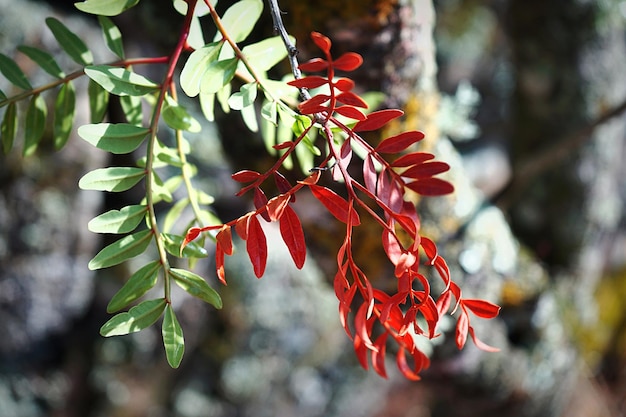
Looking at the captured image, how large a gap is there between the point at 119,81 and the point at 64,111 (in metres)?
0.15

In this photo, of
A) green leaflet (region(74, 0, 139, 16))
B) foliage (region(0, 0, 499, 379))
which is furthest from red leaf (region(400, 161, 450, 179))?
green leaflet (region(74, 0, 139, 16))

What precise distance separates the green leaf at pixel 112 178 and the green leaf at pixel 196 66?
78 millimetres

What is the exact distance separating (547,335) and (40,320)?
1148 mm

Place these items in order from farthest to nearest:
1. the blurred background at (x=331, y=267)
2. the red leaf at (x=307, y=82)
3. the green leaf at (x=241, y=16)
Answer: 1. the blurred background at (x=331, y=267)
2. the green leaf at (x=241, y=16)
3. the red leaf at (x=307, y=82)

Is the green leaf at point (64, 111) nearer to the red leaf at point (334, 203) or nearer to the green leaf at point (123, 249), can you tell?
the green leaf at point (123, 249)

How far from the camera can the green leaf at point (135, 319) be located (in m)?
0.40

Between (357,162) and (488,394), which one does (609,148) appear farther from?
(357,162)

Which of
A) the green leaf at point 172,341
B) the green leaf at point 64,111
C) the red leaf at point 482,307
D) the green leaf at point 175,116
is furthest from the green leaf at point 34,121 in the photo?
the red leaf at point 482,307

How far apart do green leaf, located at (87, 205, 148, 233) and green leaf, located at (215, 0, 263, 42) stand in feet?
0.49

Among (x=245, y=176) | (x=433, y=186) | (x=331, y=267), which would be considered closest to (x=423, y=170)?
(x=433, y=186)

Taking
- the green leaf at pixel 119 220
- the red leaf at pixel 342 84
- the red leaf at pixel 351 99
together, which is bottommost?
the green leaf at pixel 119 220

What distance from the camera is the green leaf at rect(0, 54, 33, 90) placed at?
517 millimetres

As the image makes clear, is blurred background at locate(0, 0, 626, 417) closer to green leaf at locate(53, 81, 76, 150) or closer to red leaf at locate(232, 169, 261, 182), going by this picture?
green leaf at locate(53, 81, 76, 150)

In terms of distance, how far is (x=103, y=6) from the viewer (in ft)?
1.39
